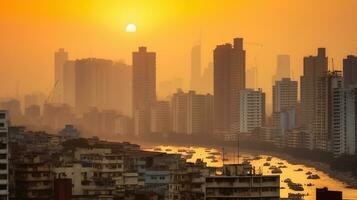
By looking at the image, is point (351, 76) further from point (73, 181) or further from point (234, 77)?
point (73, 181)

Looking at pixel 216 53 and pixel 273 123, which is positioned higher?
pixel 216 53

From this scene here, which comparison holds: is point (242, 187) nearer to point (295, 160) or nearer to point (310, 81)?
point (295, 160)

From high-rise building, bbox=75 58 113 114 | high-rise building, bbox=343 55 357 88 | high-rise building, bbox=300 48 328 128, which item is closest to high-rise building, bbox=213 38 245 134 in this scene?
high-rise building, bbox=300 48 328 128

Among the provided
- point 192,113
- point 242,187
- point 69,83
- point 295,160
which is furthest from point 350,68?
point 242,187

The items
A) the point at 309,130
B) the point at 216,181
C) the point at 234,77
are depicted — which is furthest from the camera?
the point at 234,77

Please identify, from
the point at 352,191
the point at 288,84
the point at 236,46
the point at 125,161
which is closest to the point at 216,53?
the point at 236,46

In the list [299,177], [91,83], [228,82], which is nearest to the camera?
[299,177]
